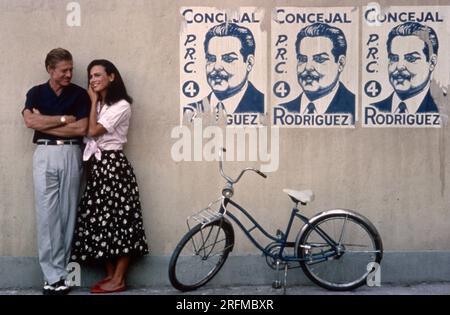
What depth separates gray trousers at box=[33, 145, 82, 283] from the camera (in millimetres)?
7559

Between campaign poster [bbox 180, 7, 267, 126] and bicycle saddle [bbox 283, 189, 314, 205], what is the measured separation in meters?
0.88

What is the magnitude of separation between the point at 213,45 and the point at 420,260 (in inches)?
119

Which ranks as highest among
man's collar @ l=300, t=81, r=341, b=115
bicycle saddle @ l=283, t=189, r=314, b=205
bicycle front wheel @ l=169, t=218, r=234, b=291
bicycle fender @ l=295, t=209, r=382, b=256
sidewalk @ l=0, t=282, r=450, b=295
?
man's collar @ l=300, t=81, r=341, b=115

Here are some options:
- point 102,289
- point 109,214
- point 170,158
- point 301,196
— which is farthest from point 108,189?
point 301,196

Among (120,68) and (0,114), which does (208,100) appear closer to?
(120,68)

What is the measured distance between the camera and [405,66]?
25.8 ft

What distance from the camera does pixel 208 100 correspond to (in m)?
7.86

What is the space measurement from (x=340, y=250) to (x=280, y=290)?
2.36 feet

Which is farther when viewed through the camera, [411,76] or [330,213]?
[411,76]

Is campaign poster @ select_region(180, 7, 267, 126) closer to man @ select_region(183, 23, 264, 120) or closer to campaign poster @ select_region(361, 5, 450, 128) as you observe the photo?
man @ select_region(183, 23, 264, 120)

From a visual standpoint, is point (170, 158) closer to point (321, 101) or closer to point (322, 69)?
point (321, 101)

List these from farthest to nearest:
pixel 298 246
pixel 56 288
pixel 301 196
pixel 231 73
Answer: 1. pixel 231 73
2. pixel 56 288
3. pixel 298 246
4. pixel 301 196

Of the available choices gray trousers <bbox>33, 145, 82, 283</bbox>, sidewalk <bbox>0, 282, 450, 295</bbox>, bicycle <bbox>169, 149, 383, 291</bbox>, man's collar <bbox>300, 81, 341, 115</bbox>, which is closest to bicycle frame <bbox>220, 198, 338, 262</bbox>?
bicycle <bbox>169, 149, 383, 291</bbox>
